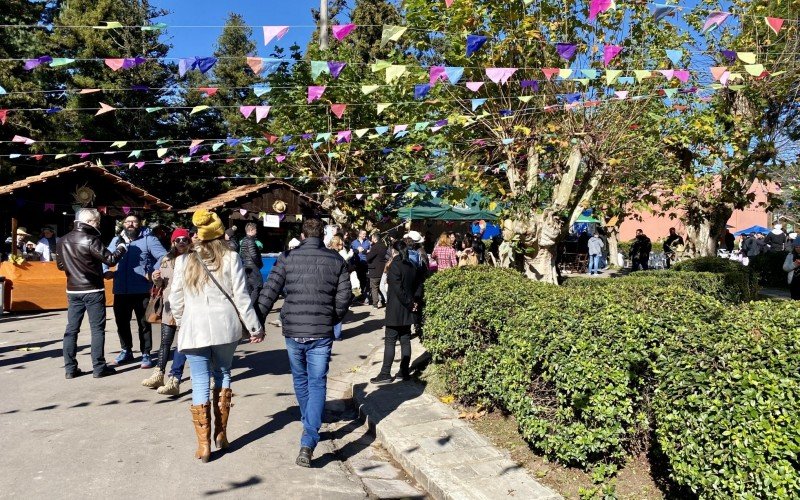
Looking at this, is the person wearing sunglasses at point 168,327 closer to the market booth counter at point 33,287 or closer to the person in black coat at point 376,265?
the market booth counter at point 33,287

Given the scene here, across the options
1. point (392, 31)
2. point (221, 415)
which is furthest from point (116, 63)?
point (221, 415)

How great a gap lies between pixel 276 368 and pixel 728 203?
35.0ft

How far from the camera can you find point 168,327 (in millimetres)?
6469

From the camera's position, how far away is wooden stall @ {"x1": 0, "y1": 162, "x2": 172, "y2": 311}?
39.7ft

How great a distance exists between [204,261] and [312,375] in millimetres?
1236

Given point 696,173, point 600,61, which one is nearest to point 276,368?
point 600,61

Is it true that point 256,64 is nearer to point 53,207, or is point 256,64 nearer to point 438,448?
point 438,448

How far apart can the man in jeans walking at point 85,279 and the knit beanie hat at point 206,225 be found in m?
2.63

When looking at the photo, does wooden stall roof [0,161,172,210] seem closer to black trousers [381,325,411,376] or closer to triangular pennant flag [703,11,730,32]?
black trousers [381,325,411,376]

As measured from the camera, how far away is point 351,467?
464cm

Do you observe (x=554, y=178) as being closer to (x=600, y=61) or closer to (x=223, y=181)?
(x=600, y=61)

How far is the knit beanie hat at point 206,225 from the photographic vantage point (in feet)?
14.9

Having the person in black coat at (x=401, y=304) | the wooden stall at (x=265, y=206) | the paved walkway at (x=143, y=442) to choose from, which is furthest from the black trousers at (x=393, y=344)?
the wooden stall at (x=265, y=206)

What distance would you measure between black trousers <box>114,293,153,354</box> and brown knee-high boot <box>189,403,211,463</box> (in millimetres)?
3127
